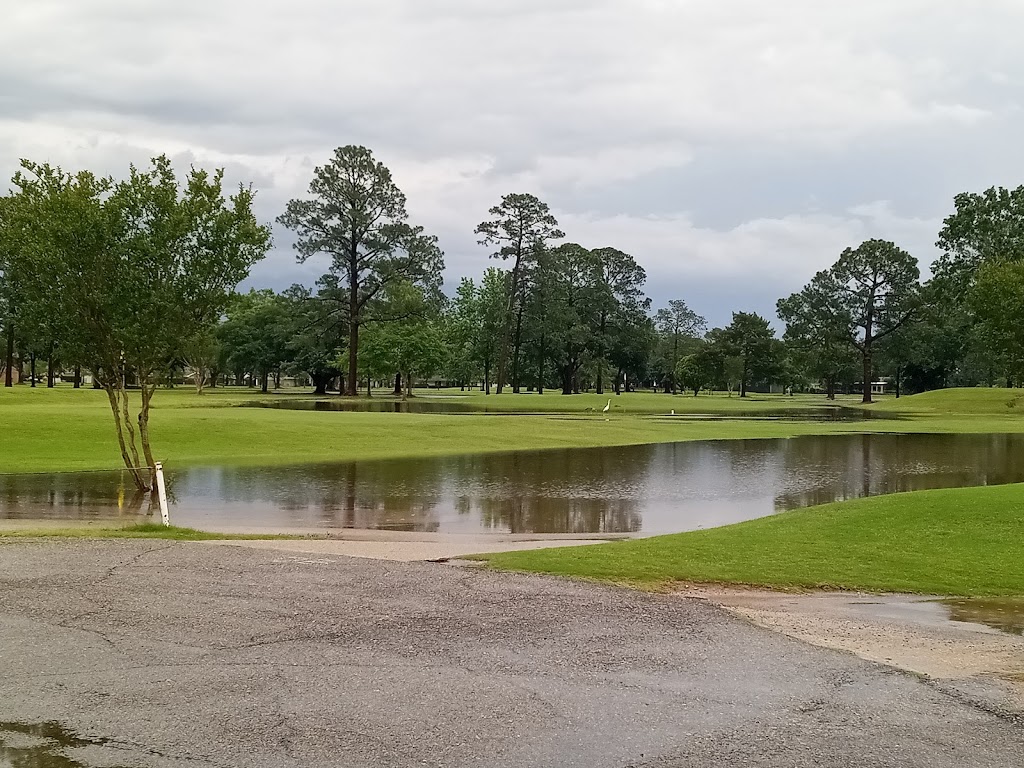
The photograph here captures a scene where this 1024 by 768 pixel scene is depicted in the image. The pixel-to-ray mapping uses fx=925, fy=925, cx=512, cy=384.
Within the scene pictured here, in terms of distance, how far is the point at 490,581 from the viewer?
11.4 meters

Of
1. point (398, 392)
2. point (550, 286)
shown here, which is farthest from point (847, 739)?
point (398, 392)

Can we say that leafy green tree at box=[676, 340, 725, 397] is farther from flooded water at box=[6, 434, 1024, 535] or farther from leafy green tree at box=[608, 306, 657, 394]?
flooded water at box=[6, 434, 1024, 535]

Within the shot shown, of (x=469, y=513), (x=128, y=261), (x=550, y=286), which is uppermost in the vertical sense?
(x=550, y=286)

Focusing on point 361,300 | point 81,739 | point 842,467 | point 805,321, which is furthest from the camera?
point 805,321

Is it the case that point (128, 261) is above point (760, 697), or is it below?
above

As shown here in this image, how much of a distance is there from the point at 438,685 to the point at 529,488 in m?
19.1

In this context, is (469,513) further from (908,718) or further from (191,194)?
(908,718)

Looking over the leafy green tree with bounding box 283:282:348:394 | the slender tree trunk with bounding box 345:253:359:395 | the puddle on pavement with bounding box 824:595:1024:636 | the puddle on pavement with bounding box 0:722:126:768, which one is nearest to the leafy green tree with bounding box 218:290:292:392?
the leafy green tree with bounding box 283:282:348:394

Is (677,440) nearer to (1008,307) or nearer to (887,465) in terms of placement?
(887,465)

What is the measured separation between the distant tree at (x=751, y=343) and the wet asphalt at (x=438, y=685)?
115690 mm

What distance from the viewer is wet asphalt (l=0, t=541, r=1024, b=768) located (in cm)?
602

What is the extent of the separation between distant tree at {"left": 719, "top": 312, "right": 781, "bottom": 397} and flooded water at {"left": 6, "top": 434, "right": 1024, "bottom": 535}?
84931 mm

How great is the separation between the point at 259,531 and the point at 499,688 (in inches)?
459

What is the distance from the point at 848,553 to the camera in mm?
14328
